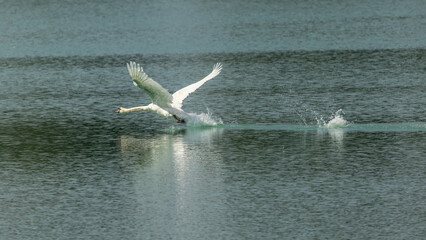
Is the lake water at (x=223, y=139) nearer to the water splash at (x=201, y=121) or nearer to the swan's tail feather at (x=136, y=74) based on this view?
the water splash at (x=201, y=121)

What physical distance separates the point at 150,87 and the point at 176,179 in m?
5.17

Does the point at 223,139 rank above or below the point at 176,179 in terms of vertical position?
above

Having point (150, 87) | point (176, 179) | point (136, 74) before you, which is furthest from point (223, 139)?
point (176, 179)

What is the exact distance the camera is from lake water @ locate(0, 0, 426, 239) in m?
15.9

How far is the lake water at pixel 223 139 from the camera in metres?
Answer: 15.9

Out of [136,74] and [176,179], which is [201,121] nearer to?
[136,74]

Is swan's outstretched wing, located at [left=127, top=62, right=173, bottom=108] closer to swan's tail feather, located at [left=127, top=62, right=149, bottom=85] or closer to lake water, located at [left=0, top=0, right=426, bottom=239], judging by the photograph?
swan's tail feather, located at [left=127, top=62, right=149, bottom=85]

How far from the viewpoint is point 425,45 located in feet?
132

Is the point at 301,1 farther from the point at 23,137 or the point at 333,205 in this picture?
the point at 333,205

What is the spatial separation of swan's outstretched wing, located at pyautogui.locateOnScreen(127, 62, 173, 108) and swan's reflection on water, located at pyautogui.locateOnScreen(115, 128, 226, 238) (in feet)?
2.85

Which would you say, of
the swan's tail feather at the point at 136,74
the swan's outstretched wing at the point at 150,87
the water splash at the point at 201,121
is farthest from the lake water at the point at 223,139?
the swan's tail feather at the point at 136,74

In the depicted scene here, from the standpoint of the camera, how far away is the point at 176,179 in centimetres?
1870

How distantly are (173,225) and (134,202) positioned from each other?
5.62ft

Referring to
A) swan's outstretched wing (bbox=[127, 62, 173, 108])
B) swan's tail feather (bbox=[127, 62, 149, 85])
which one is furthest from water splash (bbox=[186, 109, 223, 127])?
swan's tail feather (bbox=[127, 62, 149, 85])
